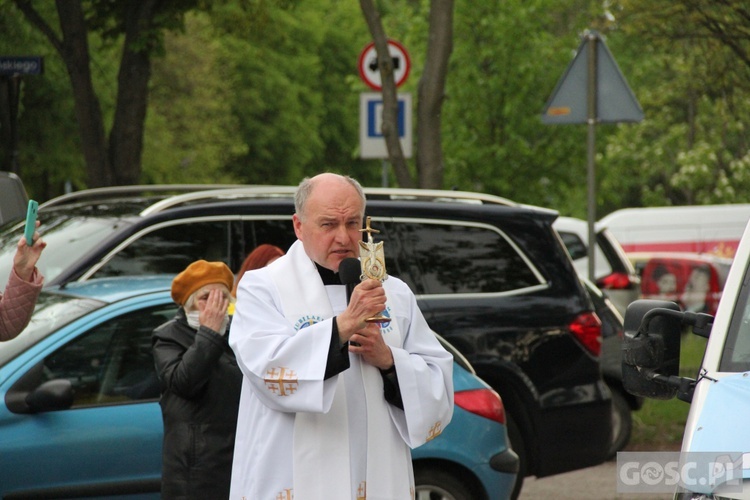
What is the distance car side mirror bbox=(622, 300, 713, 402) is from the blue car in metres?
2.41

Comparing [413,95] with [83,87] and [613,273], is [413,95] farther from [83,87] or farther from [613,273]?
[83,87]

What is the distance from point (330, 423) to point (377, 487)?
0.24 meters

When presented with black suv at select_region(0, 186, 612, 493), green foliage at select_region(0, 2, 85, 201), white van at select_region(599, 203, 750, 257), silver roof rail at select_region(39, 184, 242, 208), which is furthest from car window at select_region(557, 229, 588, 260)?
white van at select_region(599, 203, 750, 257)

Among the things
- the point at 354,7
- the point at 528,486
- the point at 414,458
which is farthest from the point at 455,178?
the point at 354,7

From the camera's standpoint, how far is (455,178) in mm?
22562

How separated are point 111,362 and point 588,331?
3312mm

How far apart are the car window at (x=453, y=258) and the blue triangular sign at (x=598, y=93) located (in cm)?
265

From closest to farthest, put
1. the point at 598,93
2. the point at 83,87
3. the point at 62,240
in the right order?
the point at 62,240
the point at 598,93
the point at 83,87

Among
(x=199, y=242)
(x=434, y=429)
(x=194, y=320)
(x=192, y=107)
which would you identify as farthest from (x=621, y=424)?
(x=192, y=107)

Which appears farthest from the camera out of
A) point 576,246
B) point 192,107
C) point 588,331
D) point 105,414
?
point 192,107

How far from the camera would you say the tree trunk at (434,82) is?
39.0 feet

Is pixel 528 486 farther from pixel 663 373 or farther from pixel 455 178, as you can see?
pixel 455 178

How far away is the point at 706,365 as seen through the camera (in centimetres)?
455

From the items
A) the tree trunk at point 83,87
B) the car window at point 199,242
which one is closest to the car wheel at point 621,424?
the car window at point 199,242
